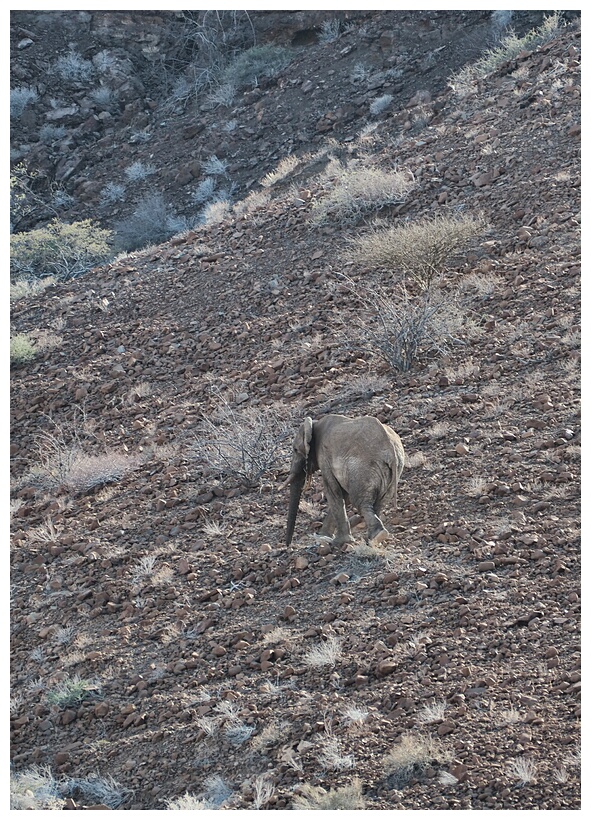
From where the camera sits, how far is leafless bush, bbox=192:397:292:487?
34.9 ft

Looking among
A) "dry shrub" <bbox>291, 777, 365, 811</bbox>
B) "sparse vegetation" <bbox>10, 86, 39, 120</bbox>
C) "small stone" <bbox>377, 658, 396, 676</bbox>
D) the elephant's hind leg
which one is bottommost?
"small stone" <bbox>377, 658, 396, 676</bbox>

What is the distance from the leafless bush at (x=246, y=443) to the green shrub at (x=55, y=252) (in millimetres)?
11082

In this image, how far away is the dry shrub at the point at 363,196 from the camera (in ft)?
54.6

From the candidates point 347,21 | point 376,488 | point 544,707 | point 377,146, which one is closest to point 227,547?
point 376,488

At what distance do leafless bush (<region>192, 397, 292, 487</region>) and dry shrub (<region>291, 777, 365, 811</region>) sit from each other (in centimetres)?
482

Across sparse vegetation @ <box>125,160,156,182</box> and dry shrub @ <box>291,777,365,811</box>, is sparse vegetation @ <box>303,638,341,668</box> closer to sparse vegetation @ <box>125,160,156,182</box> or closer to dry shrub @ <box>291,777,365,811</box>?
dry shrub @ <box>291,777,365,811</box>

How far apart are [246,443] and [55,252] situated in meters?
13.3

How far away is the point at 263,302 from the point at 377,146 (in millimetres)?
6602

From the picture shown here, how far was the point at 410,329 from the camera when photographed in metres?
12.0

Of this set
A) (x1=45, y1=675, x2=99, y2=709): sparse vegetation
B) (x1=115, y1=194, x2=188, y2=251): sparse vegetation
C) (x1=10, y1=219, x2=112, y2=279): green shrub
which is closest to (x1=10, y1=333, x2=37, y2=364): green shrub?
(x1=10, y1=219, x2=112, y2=279): green shrub

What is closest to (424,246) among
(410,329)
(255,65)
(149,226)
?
(410,329)

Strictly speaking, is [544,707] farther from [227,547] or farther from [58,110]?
[58,110]

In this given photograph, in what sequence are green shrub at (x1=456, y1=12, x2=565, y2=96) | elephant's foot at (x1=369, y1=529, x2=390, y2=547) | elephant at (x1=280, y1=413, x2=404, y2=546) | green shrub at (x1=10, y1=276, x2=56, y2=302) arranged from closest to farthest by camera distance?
elephant's foot at (x1=369, y1=529, x2=390, y2=547), elephant at (x1=280, y1=413, x2=404, y2=546), green shrub at (x1=10, y1=276, x2=56, y2=302), green shrub at (x1=456, y1=12, x2=565, y2=96)

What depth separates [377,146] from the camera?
20375 millimetres
